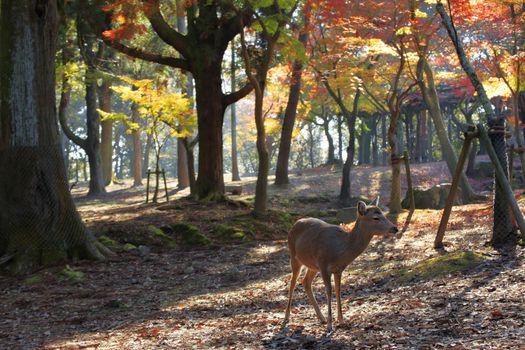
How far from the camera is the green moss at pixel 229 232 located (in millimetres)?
15033

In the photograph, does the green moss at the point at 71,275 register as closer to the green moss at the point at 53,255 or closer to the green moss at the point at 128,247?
the green moss at the point at 53,255

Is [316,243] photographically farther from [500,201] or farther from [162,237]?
[162,237]

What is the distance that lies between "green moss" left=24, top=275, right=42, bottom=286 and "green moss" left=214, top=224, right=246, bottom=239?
5.32 m

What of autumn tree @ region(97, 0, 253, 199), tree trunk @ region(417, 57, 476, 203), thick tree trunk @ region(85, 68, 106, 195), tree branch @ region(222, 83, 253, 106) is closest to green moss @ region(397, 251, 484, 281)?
autumn tree @ region(97, 0, 253, 199)

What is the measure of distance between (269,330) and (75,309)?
3786mm

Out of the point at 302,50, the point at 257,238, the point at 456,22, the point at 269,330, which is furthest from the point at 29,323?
the point at 456,22

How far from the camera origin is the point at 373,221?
6.24m

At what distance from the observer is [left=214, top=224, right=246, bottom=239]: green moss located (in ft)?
49.3

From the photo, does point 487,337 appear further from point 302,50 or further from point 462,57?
point 302,50

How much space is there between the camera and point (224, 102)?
1972 centimetres

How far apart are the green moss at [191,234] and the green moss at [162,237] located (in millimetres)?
410

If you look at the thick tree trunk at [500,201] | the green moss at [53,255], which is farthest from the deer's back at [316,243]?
the green moss at [53,255]

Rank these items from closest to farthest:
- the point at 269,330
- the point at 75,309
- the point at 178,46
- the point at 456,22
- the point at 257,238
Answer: the point at 269,330 → the point at 75,309 → the point at 257,238 → the point at 178,46 → the point at 456,22

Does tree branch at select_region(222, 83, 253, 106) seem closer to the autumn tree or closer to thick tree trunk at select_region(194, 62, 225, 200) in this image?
the autumn tree
